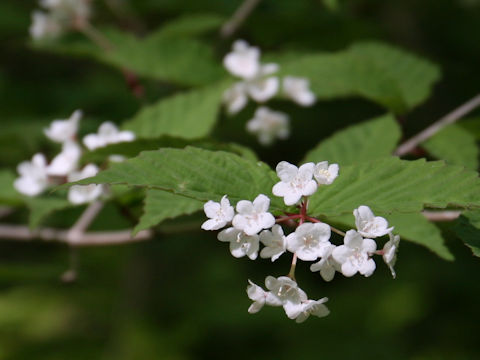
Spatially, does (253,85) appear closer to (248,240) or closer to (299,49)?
(299,49)

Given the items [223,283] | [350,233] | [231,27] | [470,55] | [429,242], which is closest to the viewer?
[350,233]

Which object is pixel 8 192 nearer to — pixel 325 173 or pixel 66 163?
pixel 66 163

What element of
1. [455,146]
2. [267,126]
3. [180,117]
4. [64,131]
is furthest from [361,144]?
[64,131]

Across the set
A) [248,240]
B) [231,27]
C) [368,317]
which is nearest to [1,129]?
[231,27]

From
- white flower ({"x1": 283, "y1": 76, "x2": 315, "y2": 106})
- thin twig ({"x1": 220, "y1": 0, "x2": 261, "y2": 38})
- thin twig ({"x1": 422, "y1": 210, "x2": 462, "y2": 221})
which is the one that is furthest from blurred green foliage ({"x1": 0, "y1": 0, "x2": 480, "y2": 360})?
thin twig ({"x1": 422, "y1": 210, "x2": 462, "y2": 221})

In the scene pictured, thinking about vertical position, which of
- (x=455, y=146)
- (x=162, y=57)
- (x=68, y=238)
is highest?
(x=162, y=57)
